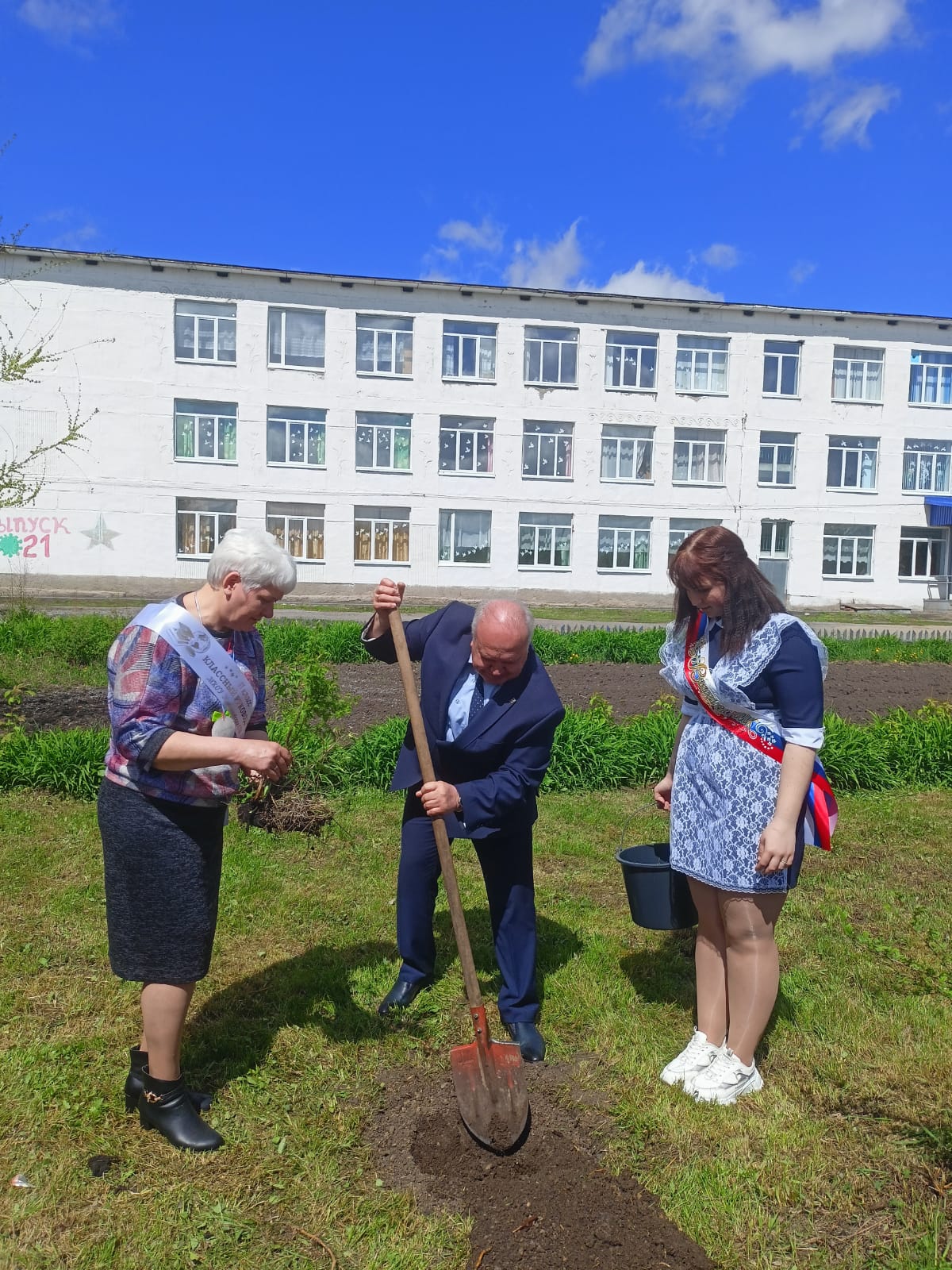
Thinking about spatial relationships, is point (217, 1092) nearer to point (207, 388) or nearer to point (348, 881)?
point (348, 881)

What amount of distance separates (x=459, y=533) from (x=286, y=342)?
319 inches

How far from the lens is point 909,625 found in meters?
28.4

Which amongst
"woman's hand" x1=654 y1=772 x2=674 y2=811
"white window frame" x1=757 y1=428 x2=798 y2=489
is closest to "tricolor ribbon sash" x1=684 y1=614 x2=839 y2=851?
"woman's hand" x1=654 y1=772 x2=674 y2=811

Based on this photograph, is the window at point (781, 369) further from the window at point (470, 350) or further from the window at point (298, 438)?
the window at point (298, 438)

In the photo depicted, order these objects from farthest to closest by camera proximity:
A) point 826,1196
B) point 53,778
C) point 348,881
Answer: point 53,778, point 348,881, point 826,1196

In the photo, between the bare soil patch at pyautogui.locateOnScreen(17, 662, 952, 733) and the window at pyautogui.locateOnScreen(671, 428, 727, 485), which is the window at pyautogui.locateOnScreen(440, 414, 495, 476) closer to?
the window at pyautogui.locateOnScreen(671, 428, 727, 485)

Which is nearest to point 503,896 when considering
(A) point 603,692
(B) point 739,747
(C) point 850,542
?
(B) point 739,747

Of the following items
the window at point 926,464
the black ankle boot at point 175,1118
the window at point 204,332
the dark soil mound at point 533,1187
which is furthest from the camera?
the window at point 926,464

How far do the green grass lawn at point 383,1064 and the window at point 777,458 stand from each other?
97.1ft

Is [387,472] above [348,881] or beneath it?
above

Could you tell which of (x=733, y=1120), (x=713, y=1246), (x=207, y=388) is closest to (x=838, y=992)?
(x=733, y=1120)

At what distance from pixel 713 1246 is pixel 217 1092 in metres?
1.66

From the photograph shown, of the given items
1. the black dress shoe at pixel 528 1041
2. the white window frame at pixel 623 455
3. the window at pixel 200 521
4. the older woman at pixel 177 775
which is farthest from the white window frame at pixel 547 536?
the older woman at pixel 177 775

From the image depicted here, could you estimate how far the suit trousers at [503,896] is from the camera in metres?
3.77
